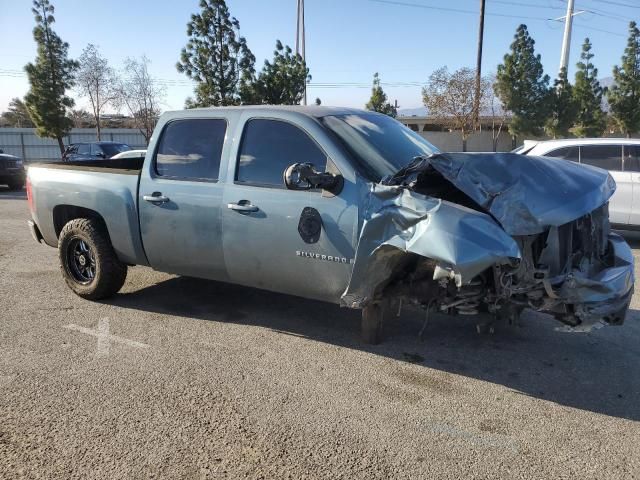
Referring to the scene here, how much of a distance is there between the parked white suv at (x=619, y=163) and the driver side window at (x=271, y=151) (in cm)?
622

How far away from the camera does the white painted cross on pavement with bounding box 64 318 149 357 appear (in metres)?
4.35

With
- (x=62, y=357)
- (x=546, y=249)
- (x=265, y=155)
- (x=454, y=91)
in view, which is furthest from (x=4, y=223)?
(x=454, y=91)

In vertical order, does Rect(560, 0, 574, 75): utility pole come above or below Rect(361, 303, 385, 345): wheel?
above

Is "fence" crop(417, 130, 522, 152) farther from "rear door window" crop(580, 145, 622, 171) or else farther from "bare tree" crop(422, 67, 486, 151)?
"rear door window" crop(580, 145, 622, 171)

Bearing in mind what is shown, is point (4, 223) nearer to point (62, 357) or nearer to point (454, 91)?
point (62, 357)

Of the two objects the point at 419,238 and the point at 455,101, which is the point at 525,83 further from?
the point at 419,238

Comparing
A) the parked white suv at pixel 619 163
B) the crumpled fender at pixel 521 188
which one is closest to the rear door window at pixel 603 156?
the parked white suv at pixel 619 163

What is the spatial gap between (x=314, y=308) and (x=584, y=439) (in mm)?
2829

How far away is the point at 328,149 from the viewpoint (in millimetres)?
4020

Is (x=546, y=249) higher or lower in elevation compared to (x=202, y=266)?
higher

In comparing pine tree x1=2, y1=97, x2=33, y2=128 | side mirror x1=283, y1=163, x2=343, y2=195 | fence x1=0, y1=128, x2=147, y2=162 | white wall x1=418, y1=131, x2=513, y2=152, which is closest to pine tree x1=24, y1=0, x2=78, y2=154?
fence x1=0, y1=128, x2=147, y2=162

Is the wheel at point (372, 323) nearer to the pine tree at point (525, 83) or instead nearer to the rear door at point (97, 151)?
the rear door at point (97, 151)

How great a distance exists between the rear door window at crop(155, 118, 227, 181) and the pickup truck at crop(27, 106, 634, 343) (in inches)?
0.5

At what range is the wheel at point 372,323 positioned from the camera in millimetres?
4300
